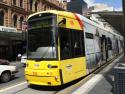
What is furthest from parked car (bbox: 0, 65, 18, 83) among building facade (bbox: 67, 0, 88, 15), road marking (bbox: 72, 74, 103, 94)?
building facade (bbox: 67, 0, 88, 15)

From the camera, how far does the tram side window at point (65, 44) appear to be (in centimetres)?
1130

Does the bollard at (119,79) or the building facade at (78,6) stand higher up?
the building facade at (78,6)

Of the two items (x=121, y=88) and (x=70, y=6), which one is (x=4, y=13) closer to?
(x=121, y=88)

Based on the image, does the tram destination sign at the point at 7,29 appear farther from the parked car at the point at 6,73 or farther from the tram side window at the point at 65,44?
the tram side window at the point at 65,44

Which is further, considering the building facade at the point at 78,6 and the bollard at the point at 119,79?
the building facade at the point at 78,6

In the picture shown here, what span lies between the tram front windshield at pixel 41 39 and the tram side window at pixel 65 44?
0.38m

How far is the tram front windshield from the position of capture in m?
11.1

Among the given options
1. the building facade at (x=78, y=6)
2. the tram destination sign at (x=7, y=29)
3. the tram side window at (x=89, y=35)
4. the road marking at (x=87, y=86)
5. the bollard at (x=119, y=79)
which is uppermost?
the building facade at (x=78, y=6)

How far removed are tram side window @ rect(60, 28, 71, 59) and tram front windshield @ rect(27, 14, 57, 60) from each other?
375 millimetres

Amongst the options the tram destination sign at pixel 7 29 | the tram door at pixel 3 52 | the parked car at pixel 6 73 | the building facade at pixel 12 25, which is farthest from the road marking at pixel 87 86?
the tram door at pixel 3 52

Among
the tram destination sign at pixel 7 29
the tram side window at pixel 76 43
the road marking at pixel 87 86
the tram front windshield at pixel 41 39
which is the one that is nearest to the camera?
the road marking at pixel 87 86

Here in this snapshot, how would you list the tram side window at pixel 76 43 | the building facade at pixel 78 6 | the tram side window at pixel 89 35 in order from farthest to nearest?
the building facade at pixel 78 6 → the tram side window at pixel 89 35 → the tram side window at pixel 76 43

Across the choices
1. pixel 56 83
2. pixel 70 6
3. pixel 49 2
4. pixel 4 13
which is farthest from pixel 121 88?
pixel 70 6

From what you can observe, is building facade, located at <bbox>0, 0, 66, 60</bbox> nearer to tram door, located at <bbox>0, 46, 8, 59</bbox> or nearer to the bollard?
tram door, located at <bbox>0, 46, 8, 59</bbox>
